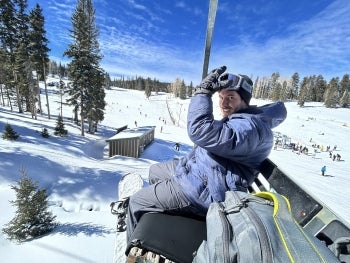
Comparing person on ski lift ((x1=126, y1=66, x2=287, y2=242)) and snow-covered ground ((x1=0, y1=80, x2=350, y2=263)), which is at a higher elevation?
person on ski lift ((x1=126, y1=66, x2=287, y2=242))

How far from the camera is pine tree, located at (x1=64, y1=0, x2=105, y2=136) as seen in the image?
925 inches

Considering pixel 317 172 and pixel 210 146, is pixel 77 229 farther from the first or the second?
pixel 317 172

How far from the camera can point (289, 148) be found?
118ft

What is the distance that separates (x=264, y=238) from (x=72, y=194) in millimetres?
10420

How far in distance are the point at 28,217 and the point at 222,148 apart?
6.46 m

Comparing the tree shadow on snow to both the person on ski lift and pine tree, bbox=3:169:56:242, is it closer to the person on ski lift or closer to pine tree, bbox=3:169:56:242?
pine tree, bbox=3:169:56:242

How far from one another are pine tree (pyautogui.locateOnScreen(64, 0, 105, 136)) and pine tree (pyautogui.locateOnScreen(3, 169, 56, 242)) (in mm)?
19442

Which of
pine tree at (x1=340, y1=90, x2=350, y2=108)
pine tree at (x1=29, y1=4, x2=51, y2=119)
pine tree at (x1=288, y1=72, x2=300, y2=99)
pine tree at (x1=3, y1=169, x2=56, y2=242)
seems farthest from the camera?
pine tree at (x1=288, y1=72, x2=300, y2=99)

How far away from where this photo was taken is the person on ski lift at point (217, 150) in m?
1.76

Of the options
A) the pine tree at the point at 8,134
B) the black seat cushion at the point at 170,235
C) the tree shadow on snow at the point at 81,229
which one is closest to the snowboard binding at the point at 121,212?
the black seat cushion at the point at 170,235

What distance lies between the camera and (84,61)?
23.6 meters

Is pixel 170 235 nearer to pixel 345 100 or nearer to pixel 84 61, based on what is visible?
pixel 84 61

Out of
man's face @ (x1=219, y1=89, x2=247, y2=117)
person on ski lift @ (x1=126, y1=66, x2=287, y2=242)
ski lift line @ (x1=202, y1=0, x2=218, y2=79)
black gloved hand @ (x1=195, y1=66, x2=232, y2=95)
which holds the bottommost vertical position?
person on ski lift @ (x1=126, y1=66, x2=287, y2=242)

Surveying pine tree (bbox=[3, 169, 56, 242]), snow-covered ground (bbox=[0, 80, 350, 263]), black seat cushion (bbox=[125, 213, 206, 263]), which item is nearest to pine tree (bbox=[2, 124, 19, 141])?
snow-covered ground (bbox=[0, 80, 350, 263])
